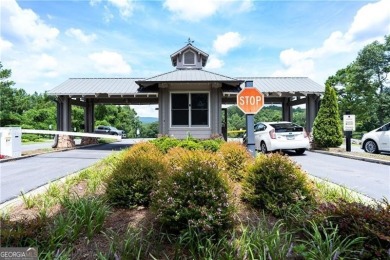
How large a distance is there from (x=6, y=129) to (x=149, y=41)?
6.92 meters

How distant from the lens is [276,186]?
12.6 feet

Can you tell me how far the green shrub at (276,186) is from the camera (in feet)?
12.3

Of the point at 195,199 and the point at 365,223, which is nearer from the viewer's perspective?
the point at 365,223

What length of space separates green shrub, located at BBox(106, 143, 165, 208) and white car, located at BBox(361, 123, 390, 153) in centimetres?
1100

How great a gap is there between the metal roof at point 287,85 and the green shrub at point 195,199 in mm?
13768

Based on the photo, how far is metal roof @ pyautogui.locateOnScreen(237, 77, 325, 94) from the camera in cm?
1625

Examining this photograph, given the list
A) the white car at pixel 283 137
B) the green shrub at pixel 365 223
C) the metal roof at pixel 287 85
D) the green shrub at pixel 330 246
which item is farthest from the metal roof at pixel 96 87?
the green shrub at pixel 330 246

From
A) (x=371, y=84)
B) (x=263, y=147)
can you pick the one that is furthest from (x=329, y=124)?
(x=371, y=84)

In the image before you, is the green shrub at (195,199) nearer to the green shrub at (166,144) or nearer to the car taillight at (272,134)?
the green shrub at (166,144)

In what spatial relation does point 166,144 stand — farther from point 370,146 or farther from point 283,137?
point 370,146

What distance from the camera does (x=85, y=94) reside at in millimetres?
15781

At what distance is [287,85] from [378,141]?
22.4 feet

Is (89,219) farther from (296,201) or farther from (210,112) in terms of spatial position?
(210,112)

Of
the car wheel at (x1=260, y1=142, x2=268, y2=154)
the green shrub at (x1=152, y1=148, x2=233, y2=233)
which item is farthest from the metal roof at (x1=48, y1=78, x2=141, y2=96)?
the green shrub at (x1=152, y1=148, x2=233, y2=233)
